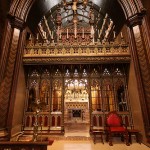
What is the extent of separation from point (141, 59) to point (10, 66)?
217 inches

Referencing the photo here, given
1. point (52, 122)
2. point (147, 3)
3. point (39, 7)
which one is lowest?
point (52, 122)

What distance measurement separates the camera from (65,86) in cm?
729

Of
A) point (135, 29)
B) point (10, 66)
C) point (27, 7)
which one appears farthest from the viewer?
point (27, 7)

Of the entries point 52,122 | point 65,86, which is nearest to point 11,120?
point 52,122

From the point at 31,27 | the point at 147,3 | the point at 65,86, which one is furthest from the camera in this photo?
the point at 31,27

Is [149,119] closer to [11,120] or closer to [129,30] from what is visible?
[129,30]

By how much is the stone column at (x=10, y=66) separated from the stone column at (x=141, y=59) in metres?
5.15

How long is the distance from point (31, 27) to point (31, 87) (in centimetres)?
354

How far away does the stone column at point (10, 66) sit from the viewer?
17.0 ft

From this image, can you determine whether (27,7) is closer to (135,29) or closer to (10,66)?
(10,66)

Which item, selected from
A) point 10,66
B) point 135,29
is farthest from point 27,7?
point 135,29

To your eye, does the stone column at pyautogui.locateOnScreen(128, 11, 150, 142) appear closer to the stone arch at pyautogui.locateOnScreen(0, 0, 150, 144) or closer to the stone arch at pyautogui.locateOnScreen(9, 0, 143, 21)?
the stone arch at pyautogui.locateOnScreen(0, 0, 150, 144)

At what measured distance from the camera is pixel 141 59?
5.51 metres

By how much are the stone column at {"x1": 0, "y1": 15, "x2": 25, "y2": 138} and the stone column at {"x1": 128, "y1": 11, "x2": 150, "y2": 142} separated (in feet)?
16.9
